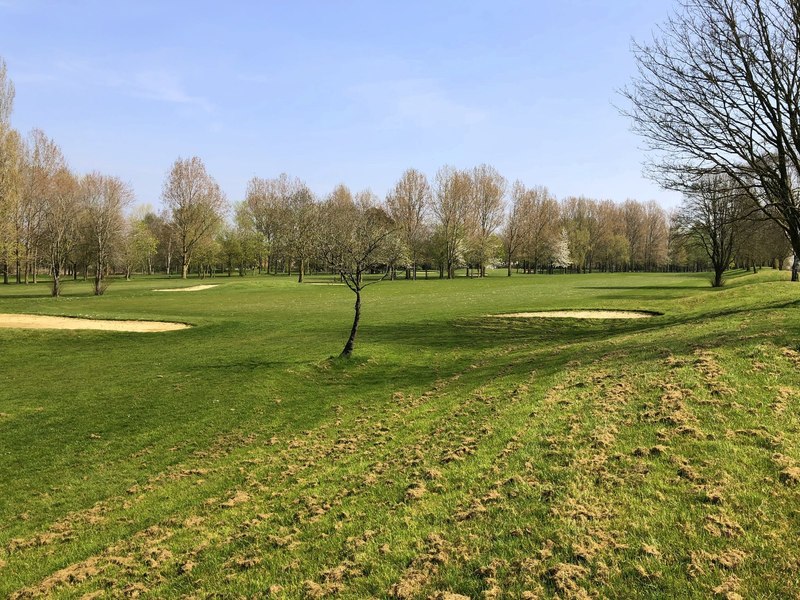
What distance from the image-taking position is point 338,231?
18.4 m

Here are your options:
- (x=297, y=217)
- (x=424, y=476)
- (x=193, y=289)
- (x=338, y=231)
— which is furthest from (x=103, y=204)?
(x=424, y=476)

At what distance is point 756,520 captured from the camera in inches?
172

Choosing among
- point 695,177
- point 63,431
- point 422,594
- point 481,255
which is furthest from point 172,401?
point 481,255

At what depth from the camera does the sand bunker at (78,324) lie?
24094mm

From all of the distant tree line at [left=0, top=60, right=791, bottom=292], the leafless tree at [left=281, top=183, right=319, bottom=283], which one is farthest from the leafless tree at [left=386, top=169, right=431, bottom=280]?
the leafless tree at [left=281, top=183, right=319, bottom=283]

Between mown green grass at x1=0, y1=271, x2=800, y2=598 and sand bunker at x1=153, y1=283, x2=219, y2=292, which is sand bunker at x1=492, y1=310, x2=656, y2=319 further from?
sand bunker at x1=153, y1=283, x2=219, y2=292

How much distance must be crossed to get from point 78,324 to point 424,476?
1020 inches

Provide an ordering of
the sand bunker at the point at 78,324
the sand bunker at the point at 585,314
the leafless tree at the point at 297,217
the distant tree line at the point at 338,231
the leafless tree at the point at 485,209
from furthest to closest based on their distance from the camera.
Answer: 1. the leafless tree at the point at 485,209
2. the leafless tree at the point at 297,217
3. the distant tree line at the point at 338,231
4. the sand bunker at the point at 585,314
5. the sand bunker at the point at 78,324

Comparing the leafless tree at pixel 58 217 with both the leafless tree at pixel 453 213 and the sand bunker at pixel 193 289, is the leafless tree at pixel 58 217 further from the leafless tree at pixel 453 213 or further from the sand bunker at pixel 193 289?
the leafless tree at pixel 453 213

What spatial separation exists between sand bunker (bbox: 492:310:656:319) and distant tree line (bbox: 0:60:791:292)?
30.4 ft

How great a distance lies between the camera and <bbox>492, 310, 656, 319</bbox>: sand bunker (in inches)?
1013

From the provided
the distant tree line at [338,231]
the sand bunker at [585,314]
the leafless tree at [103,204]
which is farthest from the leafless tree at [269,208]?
the sand bunker at [585,314]

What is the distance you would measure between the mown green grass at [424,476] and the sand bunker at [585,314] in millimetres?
10489

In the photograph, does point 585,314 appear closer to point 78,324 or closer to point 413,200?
point 78,324
